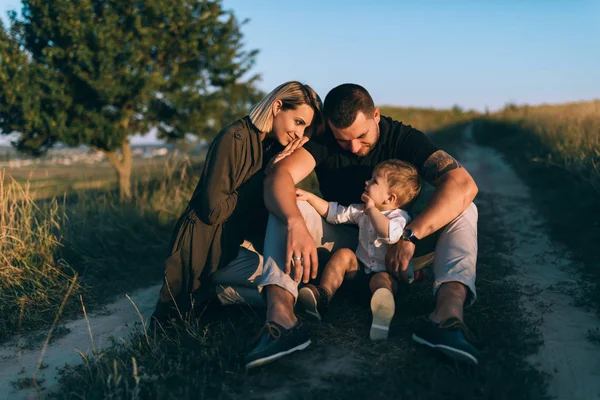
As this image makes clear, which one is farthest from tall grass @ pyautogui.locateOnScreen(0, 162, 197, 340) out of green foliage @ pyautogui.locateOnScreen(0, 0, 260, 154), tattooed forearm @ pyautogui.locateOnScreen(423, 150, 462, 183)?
green foliage @ pyautogui.locateOnScreen(0, 0, 260, 154)

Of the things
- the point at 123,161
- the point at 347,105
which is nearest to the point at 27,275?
the point at 347,105

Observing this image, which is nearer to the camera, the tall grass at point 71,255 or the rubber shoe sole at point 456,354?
the rubber shoe sole at point 456,354

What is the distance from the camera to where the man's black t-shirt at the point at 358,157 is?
3316mm

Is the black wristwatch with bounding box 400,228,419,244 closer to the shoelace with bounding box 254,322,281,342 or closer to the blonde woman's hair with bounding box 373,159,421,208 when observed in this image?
the blonde woman's hair with bounding box 373,159,421,208

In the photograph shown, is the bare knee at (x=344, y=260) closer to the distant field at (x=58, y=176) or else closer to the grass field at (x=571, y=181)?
the grass field at (x=571, y=181)

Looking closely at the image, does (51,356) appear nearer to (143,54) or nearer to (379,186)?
(379,186)

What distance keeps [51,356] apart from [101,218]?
2602mm

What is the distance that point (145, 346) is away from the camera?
2824 millimetres

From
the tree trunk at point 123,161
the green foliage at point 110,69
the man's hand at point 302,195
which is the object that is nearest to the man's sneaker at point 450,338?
the man's hand at point 302,195

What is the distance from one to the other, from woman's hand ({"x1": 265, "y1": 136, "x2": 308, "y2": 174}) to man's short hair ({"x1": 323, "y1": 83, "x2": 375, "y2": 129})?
0.25m

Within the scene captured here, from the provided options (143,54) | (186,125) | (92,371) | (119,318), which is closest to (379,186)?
(92,371)

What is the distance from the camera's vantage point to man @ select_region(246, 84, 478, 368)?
249cm

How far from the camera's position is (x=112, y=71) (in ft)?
41.7

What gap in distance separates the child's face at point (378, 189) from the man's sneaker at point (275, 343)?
34.3 inches
